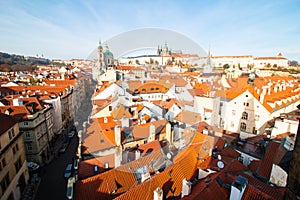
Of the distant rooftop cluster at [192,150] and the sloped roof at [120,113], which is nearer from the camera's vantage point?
the distant rooftop cluster at [192,150]

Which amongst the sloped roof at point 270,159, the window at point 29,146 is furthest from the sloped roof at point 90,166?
the window at point 29,146

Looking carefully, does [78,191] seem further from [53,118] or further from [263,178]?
[53,118]

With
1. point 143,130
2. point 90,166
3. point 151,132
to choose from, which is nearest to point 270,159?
point 151,132

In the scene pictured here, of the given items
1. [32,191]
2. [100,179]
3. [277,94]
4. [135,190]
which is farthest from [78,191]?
[277,94]

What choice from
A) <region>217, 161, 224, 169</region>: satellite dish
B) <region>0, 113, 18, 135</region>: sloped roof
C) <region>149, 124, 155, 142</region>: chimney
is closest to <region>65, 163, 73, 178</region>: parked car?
<region>0, 113, 18, 135</region>: sloped roof

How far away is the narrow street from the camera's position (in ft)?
37.6

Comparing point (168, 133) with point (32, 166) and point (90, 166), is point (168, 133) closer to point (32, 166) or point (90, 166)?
point (90, 166)

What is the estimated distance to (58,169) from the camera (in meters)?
14.2

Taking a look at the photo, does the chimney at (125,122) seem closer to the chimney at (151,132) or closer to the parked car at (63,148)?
the chimney at (151,132)

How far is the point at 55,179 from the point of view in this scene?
1289 centimetres

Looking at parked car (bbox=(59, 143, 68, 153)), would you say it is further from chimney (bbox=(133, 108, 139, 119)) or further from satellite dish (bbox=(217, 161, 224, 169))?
satellite dish (bbox=(217, 161, 224, 169))

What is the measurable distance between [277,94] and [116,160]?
62.5 feet

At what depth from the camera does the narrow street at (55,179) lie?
11.4 metres

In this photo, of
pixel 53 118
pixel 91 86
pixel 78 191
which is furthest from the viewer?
pixel 91 86
